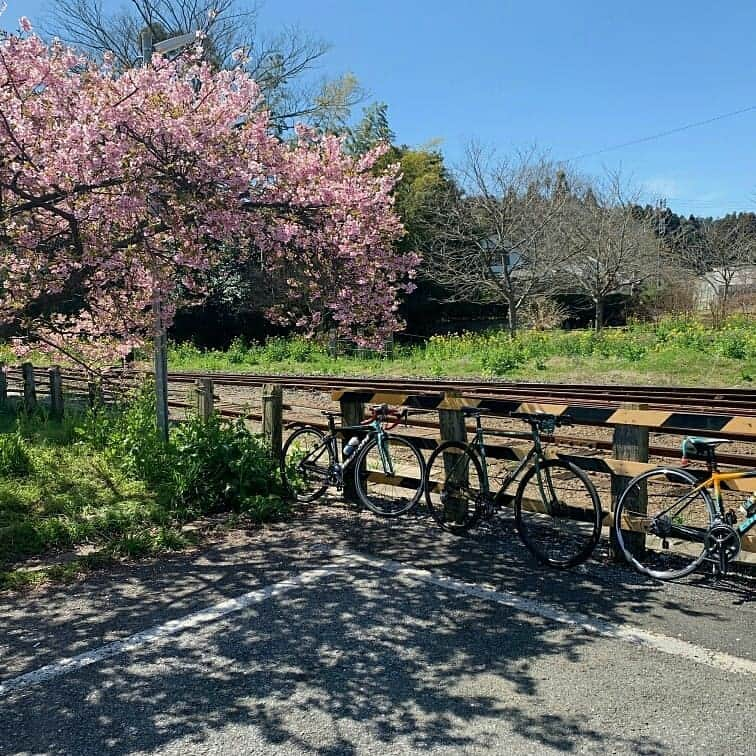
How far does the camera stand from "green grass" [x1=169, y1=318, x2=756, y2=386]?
1889cm

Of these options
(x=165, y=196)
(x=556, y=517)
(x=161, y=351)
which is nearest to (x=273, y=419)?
(x=161, y=351)

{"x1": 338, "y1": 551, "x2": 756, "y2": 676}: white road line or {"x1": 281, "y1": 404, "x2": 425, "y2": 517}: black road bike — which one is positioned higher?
{"x1": 281, "y1": 404, "x2": 425, "y2": 517}: black road bike

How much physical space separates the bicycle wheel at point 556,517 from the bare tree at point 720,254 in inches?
1171

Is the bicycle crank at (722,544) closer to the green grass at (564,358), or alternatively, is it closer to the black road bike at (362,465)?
the black road bike at (362,465)

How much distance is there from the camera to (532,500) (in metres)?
5.64

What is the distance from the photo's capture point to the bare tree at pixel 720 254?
35.4 metres

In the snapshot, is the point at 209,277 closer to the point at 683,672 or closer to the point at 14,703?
the point at 14,703

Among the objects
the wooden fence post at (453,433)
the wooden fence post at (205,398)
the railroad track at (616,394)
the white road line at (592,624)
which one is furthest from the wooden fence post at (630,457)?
the wooden fence post at (205,398)

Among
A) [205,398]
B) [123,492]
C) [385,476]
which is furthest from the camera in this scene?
[205,398]

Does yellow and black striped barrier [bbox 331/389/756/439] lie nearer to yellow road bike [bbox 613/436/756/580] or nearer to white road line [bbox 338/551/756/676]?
yellow road bike [bbox 613/436/756/580]

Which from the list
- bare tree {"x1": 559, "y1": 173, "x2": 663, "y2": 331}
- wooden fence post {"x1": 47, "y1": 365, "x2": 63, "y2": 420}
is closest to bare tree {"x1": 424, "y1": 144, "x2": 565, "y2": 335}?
bare tree {"x1": 559, "y1": 173, "x2": 663, "y2": 331}

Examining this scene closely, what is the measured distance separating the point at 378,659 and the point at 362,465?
3091mm

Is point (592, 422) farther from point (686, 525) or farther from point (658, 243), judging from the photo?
point (658, 243)

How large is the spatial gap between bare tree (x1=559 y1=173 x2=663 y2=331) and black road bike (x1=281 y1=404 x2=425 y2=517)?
25.1 meters
